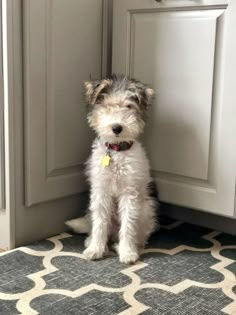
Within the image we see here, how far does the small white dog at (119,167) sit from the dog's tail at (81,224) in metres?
0.09

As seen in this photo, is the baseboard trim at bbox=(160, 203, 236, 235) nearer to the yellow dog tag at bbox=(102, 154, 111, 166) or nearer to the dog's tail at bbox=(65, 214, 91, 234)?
the dog's tail at bbox=(65, 214, 91, 234)

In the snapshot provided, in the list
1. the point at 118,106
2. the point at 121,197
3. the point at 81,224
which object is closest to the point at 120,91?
the point at 118,106

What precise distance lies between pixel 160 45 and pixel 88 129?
0.45 meters

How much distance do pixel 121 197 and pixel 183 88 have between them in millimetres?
466

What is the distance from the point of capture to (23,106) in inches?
68.0

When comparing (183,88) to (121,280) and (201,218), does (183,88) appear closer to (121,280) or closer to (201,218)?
(201,218)

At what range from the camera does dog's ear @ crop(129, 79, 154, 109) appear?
1689 millimetres

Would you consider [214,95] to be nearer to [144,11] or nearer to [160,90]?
[160,90]

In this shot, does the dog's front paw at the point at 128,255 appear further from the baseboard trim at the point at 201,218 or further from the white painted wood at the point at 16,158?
the baseboard trim at the point at 201,218

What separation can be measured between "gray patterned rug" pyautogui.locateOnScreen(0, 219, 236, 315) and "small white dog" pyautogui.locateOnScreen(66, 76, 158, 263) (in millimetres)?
72

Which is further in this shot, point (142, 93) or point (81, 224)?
point (81, 224)

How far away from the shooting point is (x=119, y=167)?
1.72 m

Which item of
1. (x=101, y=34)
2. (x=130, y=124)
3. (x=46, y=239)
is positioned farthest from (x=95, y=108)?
(x=46, y=239)

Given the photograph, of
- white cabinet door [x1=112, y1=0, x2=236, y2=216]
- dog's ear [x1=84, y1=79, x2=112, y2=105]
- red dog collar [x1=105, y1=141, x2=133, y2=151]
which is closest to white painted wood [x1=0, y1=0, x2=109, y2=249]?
dog's ear [x1=84, y1=79, x2=112, y2=105]
